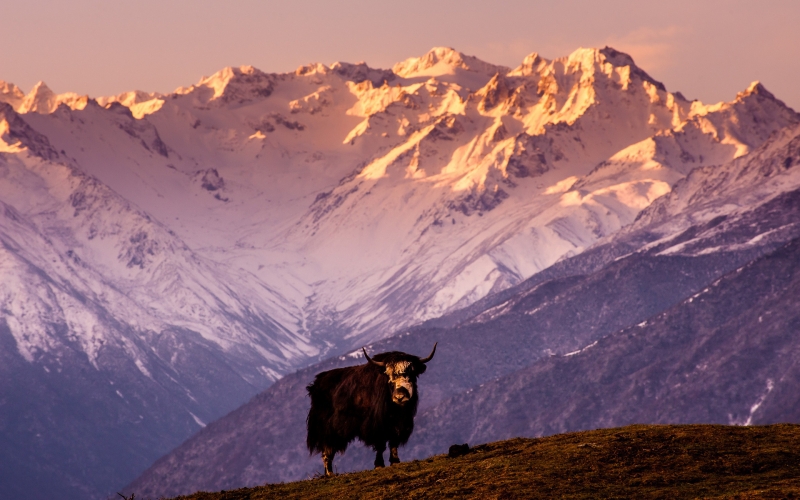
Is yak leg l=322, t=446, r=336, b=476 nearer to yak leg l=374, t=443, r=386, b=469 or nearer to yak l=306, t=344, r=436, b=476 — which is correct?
yak l=306, t=344, r=436, b=476

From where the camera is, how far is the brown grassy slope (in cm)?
4516

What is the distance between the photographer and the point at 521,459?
5100 centimetres

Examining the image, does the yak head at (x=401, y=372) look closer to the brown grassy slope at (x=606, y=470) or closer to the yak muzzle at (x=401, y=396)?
the yak muzzle at (x=401, y=396)

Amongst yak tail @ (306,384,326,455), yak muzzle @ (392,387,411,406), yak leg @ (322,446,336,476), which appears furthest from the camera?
yak tail @ (306,384,326,455)

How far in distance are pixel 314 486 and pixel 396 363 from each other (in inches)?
230

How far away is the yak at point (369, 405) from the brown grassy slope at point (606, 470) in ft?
9.52

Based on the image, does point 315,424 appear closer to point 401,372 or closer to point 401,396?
point 401,372

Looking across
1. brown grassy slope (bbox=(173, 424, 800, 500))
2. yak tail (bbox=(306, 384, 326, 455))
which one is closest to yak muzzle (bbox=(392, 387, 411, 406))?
brown grassy slope (bbox=(173, 424, 800, 500))

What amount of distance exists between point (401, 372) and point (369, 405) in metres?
2.48

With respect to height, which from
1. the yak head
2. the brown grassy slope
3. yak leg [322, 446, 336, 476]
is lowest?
the brown grassy slope

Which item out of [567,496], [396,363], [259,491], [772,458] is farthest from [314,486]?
[772,458]

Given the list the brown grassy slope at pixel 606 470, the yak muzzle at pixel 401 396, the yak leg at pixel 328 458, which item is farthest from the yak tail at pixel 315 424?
the brown grassy slope at pixel 606 470

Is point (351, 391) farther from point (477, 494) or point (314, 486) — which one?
point (477, 494)

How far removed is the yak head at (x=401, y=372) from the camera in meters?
56.8
